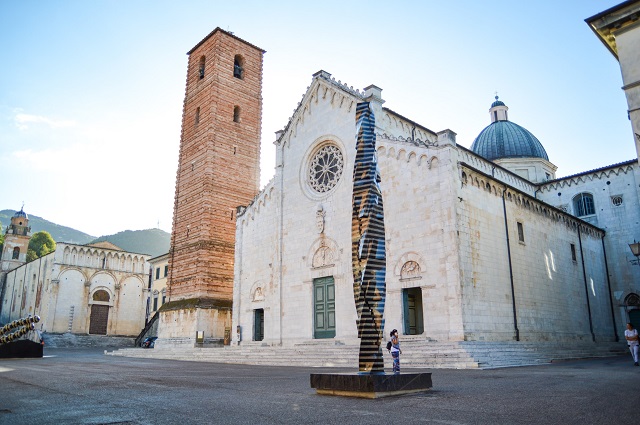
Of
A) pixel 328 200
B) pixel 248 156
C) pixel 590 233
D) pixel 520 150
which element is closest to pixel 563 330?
pixel 590 233

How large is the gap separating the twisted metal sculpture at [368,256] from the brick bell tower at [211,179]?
952 inches

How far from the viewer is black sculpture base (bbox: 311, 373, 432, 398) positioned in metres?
8.66

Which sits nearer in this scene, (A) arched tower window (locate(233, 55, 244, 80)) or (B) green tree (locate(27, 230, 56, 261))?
(A) arched tower window (locate(233, 55, 244, 80))

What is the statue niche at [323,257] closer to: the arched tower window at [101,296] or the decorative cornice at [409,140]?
the decorative cornice at [409,140]

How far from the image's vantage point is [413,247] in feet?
71.5

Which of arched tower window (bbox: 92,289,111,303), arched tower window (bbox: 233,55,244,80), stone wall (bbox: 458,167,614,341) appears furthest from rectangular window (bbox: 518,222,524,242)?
arched tower window (bbox: 92,289,111,303)

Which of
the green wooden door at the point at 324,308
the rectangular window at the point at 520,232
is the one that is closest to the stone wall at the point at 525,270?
the rectangular window at the point at 520,232

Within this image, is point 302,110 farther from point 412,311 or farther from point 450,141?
point 412,311

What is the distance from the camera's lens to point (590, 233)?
32.9 m

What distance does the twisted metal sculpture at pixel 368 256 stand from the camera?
31.4 feet

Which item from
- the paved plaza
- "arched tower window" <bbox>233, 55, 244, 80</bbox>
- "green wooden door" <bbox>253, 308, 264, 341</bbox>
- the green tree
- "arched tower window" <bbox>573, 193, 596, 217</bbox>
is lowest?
the paved plaza

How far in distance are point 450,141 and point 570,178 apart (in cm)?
2002

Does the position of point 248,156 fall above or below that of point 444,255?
above

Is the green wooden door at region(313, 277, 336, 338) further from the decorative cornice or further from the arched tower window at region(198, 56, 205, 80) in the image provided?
the arched tower window at region(198, 56, 205, 80)
